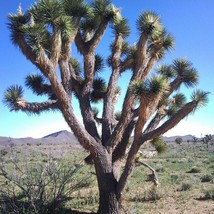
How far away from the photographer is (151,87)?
9.03 metres

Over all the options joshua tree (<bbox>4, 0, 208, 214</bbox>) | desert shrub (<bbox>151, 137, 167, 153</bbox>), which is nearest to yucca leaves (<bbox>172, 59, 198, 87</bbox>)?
joshua tree (<bbox>4, 0, 208, 214</bbox>)

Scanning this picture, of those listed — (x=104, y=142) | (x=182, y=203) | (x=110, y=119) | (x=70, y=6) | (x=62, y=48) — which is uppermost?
(x=70, y=6)

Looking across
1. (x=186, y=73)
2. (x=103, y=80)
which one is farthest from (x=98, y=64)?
(x=186, y=73)

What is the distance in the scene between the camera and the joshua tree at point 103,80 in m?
9.39

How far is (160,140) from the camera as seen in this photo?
1308 cm

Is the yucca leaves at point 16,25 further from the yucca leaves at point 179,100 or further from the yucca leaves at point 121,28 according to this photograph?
the yucca leaves at point 179,100

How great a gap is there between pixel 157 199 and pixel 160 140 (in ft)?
7.06

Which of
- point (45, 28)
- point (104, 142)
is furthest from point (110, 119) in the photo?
point (45, 28)

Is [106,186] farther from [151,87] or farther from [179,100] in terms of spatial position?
[179,100]

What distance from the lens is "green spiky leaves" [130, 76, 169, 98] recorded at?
895cm

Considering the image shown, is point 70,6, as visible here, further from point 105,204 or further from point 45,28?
point 105,204

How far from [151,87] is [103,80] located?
428 centimetres

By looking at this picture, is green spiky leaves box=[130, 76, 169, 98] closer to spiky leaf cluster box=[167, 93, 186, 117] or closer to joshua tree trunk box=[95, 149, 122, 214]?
joshua tree trunk box=[95, 149, 122, 214]

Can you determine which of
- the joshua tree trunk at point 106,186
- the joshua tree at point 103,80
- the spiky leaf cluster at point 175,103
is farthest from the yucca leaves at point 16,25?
the spiky leaf cluster at point 175,103
